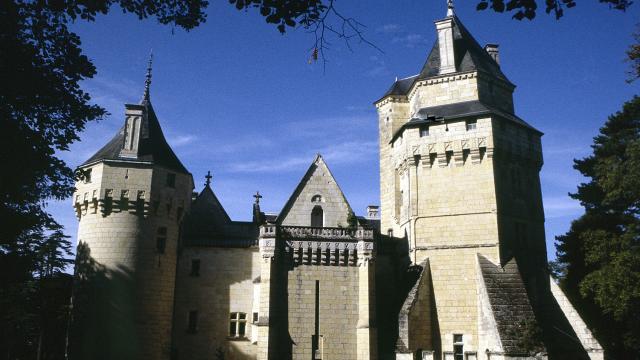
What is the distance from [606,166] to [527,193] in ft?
12.7

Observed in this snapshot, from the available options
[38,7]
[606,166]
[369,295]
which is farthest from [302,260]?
[38,7]

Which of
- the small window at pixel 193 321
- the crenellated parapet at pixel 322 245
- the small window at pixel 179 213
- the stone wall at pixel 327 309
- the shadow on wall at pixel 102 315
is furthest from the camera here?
the small window at pixel 179 213

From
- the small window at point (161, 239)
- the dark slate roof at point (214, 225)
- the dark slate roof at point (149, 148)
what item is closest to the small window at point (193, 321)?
the small window at point (161, 239)

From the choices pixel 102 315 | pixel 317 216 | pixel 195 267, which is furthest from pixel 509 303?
pixel 102 315

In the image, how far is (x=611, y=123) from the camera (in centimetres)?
2659

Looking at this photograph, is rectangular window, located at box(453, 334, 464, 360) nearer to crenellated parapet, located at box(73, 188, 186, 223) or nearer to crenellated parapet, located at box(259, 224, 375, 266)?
crenellated parapet, located at box(259, 224, 375, 266)

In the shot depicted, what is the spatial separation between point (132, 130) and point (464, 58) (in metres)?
16.9

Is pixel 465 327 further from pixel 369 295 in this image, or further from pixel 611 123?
pixel 611 123

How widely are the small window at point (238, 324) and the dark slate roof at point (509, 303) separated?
450 inches

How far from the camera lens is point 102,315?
2241cm

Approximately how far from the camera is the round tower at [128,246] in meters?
22.4

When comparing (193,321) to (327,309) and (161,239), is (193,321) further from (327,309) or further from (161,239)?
(327,309)

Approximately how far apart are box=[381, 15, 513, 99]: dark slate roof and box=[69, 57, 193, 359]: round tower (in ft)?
45.3

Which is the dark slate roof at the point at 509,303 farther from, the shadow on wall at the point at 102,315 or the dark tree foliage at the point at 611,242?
the shadow on wall at the point at 102,315
